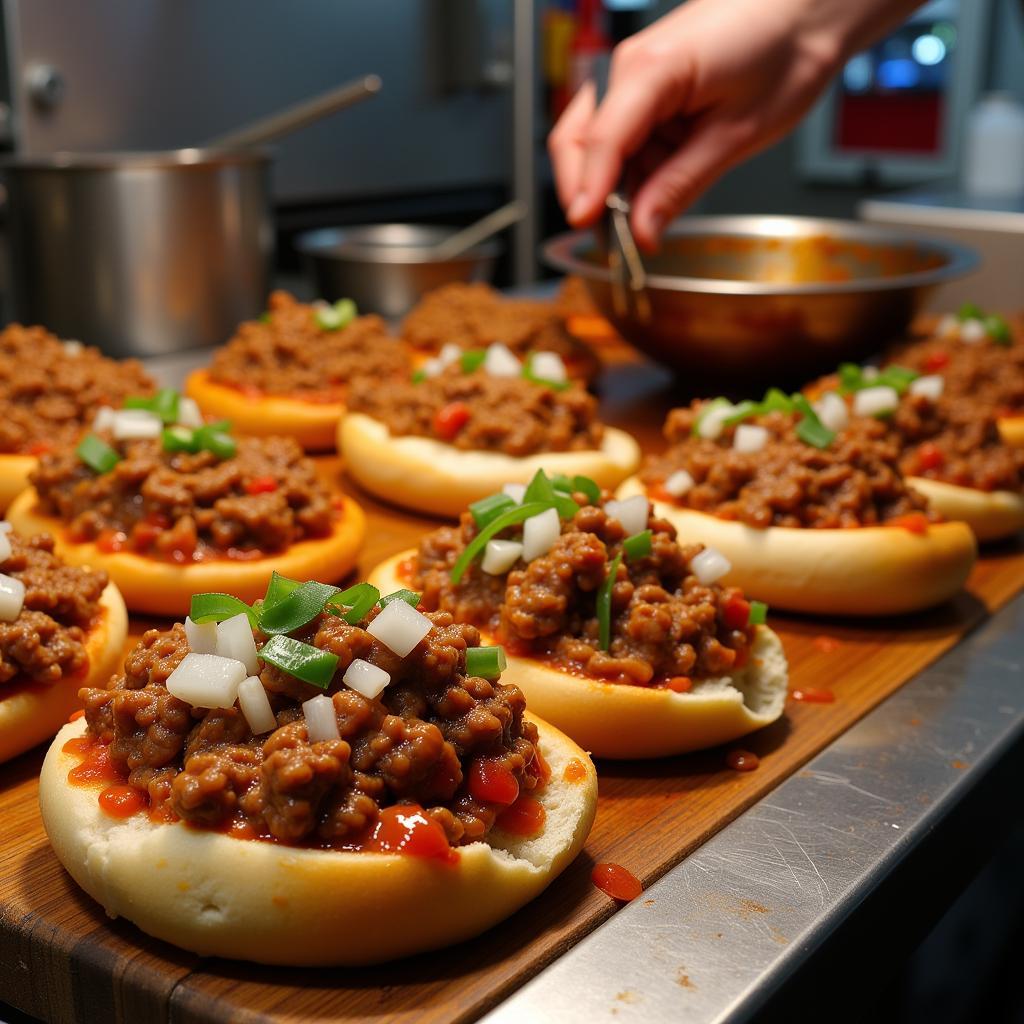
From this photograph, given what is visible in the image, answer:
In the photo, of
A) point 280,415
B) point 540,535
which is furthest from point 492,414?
point 540,535

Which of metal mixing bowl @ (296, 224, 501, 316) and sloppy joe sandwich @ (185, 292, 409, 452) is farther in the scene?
metal mixing bowl @ (296, 224, 501, 316)

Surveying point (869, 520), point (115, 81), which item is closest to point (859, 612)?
point (869, 520)

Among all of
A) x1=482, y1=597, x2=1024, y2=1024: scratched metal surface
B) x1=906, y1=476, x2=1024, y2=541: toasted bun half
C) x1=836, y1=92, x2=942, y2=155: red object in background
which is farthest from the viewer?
x1=836, y1=92, x2=942, y2=155: red object in background

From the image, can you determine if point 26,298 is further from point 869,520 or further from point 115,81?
point 869,520

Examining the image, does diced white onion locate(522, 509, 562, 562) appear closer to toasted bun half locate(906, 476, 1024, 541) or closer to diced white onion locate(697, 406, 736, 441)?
diced white onion locate(697, 406, 736, 441)

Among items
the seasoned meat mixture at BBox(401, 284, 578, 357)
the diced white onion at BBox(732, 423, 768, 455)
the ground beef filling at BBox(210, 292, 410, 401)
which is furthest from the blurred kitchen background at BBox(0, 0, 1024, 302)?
the diced white onion at BBox(732, 423, 768, 455)
